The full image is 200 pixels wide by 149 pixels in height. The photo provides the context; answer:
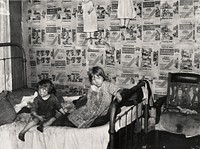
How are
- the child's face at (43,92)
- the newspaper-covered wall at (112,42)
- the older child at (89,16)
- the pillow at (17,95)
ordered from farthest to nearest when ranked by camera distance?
1. the older child at (89,16)
2. the newspaper-covered wall at (112,42)
3. the pillow at (17,95)
4. the child's face at (43,92)

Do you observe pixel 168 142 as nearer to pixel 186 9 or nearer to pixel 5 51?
pixel 186 9

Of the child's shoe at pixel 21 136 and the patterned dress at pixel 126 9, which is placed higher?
the patterned dress at pixel 126 9

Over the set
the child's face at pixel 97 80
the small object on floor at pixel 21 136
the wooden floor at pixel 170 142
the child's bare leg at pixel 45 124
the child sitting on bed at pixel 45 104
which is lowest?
the wooden floor at pixel 170 142

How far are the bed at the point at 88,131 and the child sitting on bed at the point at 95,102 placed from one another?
0.49 feet

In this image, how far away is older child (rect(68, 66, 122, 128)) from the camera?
133 inches

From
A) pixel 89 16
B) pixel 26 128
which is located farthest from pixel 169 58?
pixel 26 128

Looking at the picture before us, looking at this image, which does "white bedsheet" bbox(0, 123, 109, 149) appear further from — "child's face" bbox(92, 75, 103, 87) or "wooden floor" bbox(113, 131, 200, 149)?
"wooden floor" bbox(113, 131, 200, 149)

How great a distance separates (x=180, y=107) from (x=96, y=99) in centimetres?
131

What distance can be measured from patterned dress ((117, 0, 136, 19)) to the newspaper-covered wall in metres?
0.12

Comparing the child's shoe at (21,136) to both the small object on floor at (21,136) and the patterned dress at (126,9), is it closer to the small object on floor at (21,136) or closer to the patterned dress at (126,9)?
the small object on floor at (21,136)

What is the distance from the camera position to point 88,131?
3039 mm

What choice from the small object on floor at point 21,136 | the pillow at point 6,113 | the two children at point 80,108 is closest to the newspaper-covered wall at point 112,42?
the two children at point 80,108

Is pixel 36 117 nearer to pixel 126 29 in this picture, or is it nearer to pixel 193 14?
pixel 126 29

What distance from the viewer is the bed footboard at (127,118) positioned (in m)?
2.77
